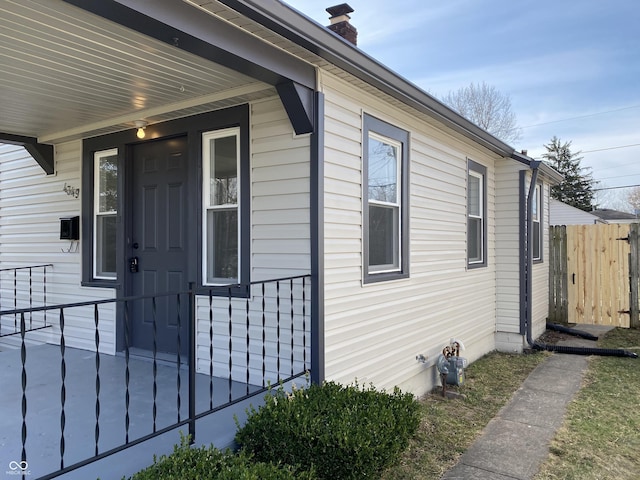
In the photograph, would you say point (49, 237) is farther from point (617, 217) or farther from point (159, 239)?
point (617, 217)

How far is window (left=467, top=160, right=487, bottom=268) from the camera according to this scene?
6.32 metres

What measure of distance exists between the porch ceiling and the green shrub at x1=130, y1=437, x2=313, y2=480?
7.03ft

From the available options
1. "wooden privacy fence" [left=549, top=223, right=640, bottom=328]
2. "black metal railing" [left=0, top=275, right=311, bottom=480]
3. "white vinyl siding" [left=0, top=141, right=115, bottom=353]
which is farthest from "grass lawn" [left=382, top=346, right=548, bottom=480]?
"white vinyl siding" [left=0, top=141, right=115, bottom=353]

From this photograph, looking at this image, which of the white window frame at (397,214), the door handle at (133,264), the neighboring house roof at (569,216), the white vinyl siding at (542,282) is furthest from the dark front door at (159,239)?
the neighboring house roof at (569,216)

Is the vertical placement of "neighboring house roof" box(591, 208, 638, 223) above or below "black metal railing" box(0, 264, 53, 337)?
above

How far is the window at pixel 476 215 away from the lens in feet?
20.7

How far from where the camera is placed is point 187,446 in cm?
234

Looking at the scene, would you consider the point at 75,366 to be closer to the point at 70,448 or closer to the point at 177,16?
the point at 70,448

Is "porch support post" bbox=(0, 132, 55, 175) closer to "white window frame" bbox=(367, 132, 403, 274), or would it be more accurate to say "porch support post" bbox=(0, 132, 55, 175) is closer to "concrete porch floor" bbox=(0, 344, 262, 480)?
"concrete porch floor" bbox=(0, 344, 262, 480)

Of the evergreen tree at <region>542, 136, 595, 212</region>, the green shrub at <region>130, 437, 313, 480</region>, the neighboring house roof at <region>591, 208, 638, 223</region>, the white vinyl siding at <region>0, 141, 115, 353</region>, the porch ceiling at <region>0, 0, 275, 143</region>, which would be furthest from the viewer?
the evergreen tree at <region>542, 136, 595, 212</region>

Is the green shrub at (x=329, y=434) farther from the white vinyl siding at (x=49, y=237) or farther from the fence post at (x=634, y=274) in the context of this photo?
the fence post at (x=634, y=274)

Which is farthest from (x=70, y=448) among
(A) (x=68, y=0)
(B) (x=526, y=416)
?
(B) (x=526, y=416)

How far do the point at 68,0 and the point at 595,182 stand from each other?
34273 mm

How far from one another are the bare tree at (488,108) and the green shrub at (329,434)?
21.5 meters
